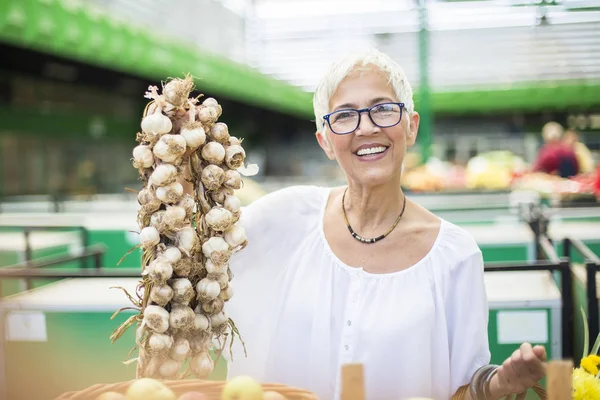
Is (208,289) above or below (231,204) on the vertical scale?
below

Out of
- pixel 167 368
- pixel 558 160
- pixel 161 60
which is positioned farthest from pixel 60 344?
pixel 161 60

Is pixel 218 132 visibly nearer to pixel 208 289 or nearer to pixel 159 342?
pixel 208 289

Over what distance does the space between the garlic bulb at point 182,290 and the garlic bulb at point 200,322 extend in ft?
0.17

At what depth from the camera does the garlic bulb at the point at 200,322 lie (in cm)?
133

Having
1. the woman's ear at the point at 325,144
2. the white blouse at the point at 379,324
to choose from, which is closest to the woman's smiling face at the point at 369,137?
the woman's ear at the point at 325,144

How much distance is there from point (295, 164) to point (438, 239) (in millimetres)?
22135

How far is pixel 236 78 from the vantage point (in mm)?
15445

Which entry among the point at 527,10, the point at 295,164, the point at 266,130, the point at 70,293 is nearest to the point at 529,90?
the point at 527,10

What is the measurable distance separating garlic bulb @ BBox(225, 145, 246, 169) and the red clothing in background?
7.16 m

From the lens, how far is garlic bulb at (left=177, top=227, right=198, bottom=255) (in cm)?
130

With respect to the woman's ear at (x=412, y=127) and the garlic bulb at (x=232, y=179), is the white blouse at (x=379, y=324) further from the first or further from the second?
the garlic bulb at (x=232, y=179)

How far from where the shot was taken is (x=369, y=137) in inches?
62.0

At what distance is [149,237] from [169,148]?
198 mm

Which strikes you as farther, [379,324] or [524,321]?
[524,321]
